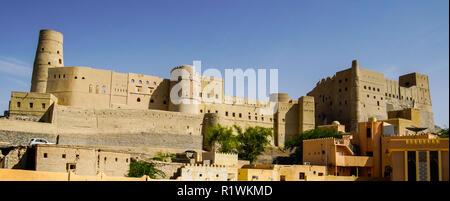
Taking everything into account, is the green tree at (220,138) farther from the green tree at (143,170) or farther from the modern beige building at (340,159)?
the green tree at (143,170)

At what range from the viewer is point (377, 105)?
63.1 metres

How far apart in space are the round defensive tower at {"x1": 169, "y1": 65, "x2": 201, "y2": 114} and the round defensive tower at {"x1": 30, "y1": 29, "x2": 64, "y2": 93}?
1286 cm

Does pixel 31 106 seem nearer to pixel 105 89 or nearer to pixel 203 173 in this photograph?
pixel 105 89

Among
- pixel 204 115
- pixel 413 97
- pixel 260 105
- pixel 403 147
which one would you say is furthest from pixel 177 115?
pixel 413 97

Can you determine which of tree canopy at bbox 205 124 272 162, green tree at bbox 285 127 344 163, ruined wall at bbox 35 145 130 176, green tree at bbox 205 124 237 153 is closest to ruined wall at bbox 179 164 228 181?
ruined wall at bbox 35 145 130 176

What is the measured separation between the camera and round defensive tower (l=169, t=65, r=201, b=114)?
51.0m

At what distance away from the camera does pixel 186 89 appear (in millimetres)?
51125

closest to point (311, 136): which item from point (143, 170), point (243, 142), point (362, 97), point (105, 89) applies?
point (243, 142)

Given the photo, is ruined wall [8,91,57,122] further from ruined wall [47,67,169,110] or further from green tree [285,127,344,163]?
green tree [285,127,344,163]

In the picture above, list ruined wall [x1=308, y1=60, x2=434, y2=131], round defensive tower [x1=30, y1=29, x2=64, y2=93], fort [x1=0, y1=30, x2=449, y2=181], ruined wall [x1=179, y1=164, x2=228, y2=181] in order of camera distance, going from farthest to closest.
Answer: ruined wall [x1=308, y1=60, x2=434, y2=131], round defensive tower [x1=30, y1=29, x2=64, y2=93], ruined wall [x1=179, y1=164, x2=228, y2=181], fort [x1=0, y1=30, x2=449, y2=181]

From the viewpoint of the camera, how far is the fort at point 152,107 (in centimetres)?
4150

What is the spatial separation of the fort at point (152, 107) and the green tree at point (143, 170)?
11.0 meters
